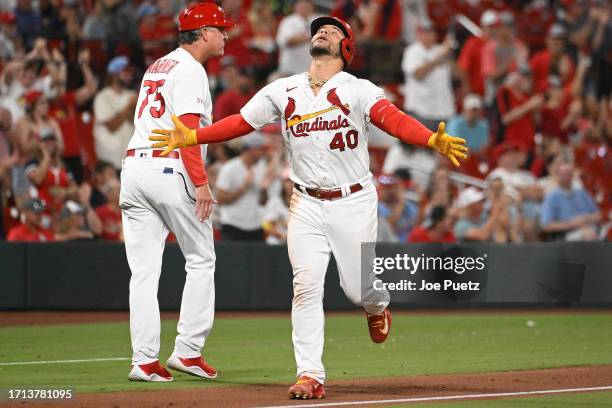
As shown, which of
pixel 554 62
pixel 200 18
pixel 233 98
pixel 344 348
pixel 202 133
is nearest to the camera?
pixel 202 133

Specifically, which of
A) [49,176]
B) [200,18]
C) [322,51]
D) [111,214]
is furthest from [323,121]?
[111,214]

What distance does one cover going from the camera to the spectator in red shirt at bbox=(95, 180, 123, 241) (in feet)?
51.1

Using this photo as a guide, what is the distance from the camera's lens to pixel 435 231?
15.3 m

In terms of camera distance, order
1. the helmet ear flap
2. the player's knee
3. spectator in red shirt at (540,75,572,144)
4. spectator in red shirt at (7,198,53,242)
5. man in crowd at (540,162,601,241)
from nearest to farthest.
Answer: the player's knee < the helmet ear flap < spectator in red shirt at (7,198,53,242) < man in crowd at (540,162,601,241) < spectator in red shirt at (540,75,572,144)

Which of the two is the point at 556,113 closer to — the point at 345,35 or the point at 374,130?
the point at 374,130

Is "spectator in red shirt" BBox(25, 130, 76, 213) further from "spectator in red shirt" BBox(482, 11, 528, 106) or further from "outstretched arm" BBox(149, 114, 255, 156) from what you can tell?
"spectator in red shirt" BBox(482, 11, 528, 106)

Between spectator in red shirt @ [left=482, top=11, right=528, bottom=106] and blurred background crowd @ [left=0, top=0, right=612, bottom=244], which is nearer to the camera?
blurred background crowd @ [left=0, top=0, right=612, bottom=244]

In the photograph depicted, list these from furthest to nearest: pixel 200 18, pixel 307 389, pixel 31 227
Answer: pixel 31 227
pixel 200 18
pixel 307 389

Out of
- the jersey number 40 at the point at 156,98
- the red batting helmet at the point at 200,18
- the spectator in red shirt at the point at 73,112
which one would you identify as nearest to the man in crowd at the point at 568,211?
the spectator in red shirt at the point at 73,112

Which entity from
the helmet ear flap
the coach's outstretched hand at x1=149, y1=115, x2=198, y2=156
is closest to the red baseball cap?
the coach's outstretched hand at x1=149, y1=115, x2=198, y2=156

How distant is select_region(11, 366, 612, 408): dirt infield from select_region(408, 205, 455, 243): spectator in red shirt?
5.81m

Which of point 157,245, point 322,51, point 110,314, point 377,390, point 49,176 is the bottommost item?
point 110,314

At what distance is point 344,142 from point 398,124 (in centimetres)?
40

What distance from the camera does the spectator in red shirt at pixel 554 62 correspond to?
68.6ft
